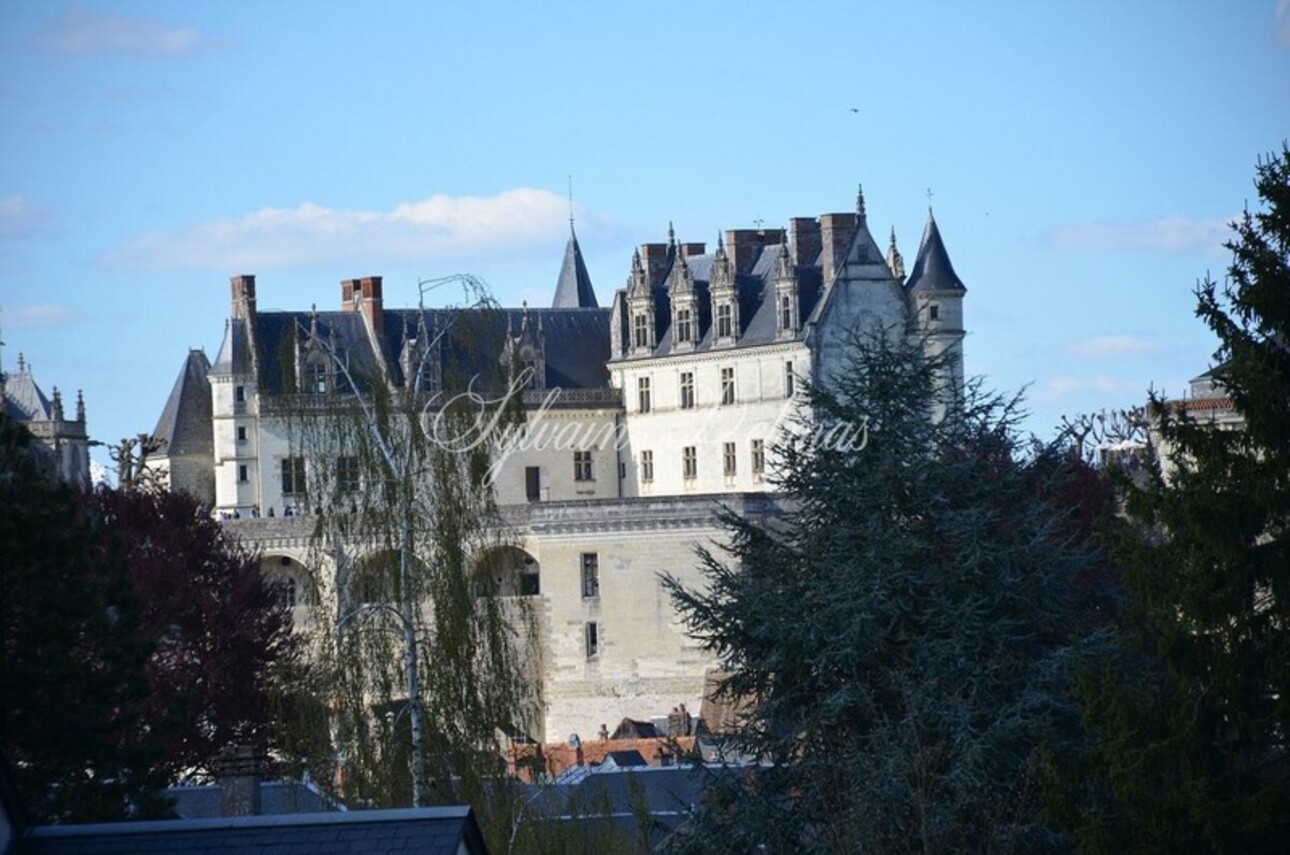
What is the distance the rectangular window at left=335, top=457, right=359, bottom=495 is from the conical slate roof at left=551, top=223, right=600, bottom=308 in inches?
1740

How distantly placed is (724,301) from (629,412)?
142 inches

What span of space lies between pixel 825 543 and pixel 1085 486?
1904cm

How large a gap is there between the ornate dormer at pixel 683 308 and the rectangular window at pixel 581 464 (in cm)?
335

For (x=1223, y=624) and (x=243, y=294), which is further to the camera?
(x=243, y=294)

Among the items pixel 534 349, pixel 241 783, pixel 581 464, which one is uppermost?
pixel 534 349

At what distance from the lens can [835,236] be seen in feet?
180

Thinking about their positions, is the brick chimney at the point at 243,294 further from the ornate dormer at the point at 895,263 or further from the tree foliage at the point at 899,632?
the tree foliage at the point at 899,632

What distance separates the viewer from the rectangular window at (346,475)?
70.7 ft

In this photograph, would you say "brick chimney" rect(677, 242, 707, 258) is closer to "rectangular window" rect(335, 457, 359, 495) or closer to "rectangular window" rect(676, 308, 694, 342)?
"rectangular window" rect(676, 308, 694, 342)

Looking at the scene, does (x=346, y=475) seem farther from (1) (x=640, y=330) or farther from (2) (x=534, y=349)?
(2) (x=534, y=349)

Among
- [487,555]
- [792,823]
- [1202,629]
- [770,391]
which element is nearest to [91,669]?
[487,555]

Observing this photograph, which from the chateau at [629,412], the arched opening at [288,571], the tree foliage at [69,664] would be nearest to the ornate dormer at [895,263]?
the chateau at [629,412]

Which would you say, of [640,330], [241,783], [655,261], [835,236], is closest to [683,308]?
[640,330]

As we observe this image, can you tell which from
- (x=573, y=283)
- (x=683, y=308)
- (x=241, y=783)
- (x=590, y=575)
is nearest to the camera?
(x=241, y=783)
